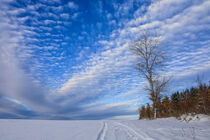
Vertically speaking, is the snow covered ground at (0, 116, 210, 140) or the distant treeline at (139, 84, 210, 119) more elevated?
the distant treeline at (139, 84, 210, 119)

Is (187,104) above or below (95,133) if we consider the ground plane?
above

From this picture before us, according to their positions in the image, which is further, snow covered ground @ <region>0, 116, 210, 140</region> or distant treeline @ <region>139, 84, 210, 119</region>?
distant treeline @ <region>139, 84, 210, 119</region>

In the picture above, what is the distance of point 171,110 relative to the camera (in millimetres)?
17750

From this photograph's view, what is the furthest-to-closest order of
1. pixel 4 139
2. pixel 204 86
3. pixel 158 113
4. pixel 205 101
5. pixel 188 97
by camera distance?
pixel 158 113 → pixel 188 97 → pixel 204 86 → pixel 205 101 → pixel 4 139

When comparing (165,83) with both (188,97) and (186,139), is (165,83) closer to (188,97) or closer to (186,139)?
(188,97)

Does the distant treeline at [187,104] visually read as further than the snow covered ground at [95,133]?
Yes

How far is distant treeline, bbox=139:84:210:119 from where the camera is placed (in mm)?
11406

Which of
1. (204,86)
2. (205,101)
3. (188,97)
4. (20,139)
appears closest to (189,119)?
(205,101)

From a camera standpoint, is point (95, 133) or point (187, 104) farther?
point (187, 104)

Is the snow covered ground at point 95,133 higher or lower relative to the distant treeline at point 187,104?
lower

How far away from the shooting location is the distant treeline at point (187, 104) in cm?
1141

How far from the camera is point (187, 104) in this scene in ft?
46.9

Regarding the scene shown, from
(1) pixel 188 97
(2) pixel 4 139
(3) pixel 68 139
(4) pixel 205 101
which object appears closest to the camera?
(2) pixel 4 139

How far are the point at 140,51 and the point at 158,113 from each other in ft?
27.0
